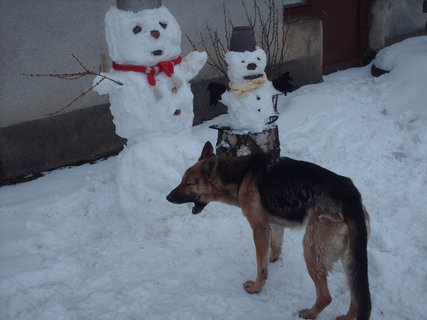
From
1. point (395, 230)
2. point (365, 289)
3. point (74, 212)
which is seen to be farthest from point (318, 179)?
point (74, 212)

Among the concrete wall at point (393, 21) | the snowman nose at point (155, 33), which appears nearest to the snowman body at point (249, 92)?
the snowman nose at point (155, 33)

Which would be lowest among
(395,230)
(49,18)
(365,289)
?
(395,230)

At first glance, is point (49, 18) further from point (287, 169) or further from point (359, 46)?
point (359, 46)

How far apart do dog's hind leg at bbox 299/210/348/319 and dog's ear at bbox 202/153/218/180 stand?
0.90m

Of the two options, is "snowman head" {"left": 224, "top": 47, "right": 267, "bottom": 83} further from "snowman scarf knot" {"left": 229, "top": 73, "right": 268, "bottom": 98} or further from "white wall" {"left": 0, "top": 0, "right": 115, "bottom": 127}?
"white wall" {"left": 0, "top": 0, "right": 115, "bottom": 127}

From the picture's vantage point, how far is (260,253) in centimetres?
372

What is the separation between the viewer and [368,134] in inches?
259

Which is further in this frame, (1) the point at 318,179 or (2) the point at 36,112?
(2) the point at 36,112

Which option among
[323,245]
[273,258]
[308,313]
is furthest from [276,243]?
[323,245]

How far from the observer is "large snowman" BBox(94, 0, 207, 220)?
445cm

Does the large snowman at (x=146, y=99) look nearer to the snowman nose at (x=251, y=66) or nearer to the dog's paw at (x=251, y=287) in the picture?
the snowman nose at (x=251, y=66)

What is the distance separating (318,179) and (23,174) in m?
4.57

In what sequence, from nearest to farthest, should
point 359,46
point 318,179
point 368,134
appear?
point 318,179 → point 368,134 → point 359,46

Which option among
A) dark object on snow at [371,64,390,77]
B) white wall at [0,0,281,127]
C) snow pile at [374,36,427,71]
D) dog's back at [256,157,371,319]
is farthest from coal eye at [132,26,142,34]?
dark object on snow at [371,64,390,77]
